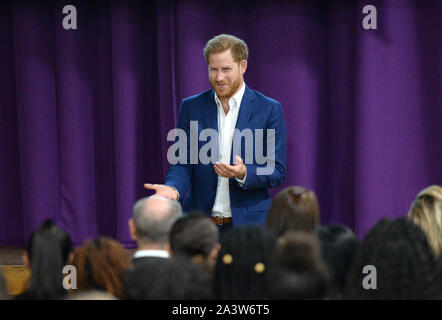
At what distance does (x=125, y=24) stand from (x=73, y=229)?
1516 mm

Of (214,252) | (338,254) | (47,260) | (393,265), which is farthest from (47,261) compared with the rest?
(393,265)

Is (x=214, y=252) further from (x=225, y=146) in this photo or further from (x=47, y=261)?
(x=225, y=146)

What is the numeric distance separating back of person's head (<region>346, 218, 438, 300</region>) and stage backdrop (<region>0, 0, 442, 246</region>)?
221cm

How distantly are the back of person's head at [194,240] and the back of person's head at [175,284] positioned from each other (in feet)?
0.56

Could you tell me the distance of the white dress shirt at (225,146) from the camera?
2.58m

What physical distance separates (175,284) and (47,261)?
1.42ft

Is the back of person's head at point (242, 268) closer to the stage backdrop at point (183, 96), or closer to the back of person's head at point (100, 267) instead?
the back of person's head at point (100, 267)

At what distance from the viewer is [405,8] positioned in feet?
12.0

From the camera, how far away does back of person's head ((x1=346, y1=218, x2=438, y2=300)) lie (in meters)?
1.43

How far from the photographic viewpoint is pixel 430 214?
5.98 ft

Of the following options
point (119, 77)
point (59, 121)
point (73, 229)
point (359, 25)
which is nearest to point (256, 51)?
point (359, 25)

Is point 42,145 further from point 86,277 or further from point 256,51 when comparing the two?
point 86,277

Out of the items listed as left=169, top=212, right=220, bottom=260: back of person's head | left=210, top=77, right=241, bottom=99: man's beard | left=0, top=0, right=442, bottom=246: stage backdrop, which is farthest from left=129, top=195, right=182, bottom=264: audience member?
left=0, top=0, right=442, bottom=246: stage backdrop

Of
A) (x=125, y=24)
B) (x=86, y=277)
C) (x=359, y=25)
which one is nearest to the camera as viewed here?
(x=86, y=277)
